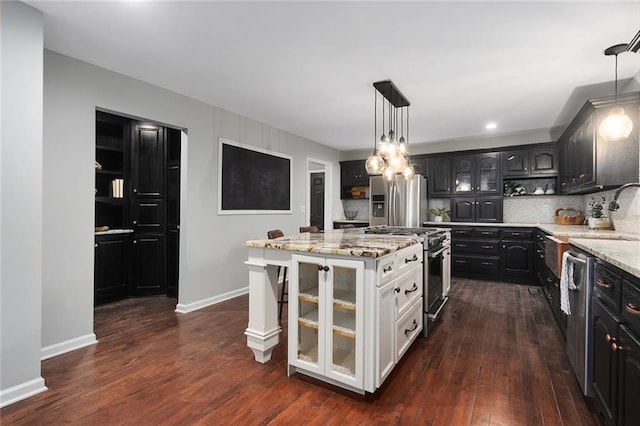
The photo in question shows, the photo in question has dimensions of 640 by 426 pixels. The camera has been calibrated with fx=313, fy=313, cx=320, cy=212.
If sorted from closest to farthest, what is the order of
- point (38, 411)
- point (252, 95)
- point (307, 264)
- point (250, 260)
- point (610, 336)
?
point (610, 336), point (38, 411), point (307, 264), point (250, 260), point (252, 95)

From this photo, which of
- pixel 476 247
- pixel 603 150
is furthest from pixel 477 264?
pixel 603 150

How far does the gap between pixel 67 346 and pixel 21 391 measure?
646 millimetres

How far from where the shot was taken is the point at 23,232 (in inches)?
77.7

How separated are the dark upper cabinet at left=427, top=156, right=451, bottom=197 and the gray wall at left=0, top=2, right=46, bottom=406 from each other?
5541mm

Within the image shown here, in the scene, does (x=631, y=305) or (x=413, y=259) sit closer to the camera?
(x=631, y=305)

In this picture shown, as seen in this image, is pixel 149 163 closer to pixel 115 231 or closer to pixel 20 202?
pixel 115 231

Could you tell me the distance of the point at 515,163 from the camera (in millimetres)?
5242

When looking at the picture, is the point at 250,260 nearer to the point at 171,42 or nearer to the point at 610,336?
the point at 171,42

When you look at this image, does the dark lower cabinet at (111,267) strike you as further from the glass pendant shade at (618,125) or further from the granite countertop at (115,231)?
the glass pendant shade at (618,125)

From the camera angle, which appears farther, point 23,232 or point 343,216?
point 343,216

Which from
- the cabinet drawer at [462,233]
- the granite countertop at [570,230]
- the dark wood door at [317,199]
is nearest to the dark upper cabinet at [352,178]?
the dark wood door at [317,199]

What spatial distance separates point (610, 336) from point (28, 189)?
3364mm

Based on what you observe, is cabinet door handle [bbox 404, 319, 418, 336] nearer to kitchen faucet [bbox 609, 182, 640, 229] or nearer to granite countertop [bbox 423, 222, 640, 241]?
granite countertop [bbox 423, 222, 640, 241]

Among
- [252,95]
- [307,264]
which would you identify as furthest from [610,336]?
[252,95]
